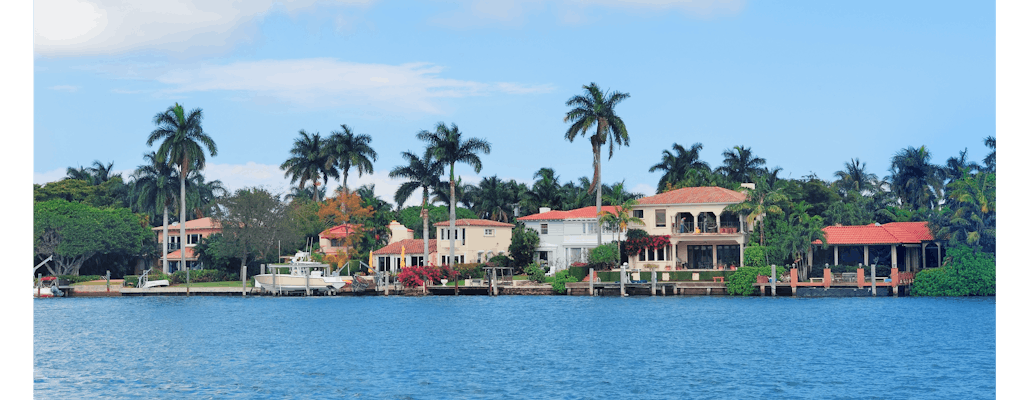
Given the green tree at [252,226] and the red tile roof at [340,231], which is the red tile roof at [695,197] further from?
the green tree at [252,226]

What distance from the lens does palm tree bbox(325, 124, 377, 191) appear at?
104 metres

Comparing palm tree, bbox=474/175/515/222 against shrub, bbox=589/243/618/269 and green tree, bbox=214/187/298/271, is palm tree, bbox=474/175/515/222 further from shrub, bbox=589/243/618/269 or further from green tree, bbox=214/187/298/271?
shrub, bbox=589/243/618/269

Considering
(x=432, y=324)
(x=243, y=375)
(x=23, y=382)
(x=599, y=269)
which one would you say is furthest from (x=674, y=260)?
(x=23, y=382)

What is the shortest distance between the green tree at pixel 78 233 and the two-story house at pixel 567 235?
129 feet

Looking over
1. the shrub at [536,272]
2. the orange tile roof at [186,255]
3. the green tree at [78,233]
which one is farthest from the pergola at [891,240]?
the green tree at [78,233]

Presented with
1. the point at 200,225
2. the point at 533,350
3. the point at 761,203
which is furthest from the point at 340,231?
the point at 533,350

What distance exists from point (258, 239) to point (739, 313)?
46762mm

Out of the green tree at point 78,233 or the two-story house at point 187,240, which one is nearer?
the green tree at point 78,233

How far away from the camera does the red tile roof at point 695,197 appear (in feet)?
273

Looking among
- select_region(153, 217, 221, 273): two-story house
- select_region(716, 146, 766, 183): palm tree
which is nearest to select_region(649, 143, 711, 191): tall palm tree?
select_region(716, 146, 766, 183): palm tree

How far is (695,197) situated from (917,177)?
35.4 meters

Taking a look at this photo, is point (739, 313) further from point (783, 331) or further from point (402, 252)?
point (402, 252)

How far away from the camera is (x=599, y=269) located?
82.5 m

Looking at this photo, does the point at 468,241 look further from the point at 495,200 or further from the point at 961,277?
the point at 961,277
